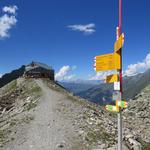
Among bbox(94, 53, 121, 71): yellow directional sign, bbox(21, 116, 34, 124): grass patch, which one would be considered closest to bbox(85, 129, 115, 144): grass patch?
bbox(21, 116, 34, 124): grass patch

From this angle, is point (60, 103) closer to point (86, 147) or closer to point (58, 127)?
point (58, 127)

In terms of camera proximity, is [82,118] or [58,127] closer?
[58,127]

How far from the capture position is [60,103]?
39.3 metres

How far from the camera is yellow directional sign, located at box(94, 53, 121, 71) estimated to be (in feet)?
38.1

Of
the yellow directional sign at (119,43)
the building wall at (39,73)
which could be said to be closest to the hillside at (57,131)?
the yellow directional sign at (119,43)

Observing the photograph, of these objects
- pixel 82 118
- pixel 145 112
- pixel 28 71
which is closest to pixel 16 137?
pixel 82 118

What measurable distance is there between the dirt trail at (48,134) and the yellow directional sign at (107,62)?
1161 centimetres

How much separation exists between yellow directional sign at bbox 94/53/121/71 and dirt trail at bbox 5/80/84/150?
1161 centimetres

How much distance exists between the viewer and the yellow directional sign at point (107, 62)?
1160 centimetres

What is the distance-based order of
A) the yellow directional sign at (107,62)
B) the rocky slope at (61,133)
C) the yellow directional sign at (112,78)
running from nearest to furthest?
the yellow directional sign at (107,62), the yellow directional sign at (112,78), the rocky slope at (61,133)

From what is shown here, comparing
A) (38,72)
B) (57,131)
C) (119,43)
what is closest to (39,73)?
(38,72)

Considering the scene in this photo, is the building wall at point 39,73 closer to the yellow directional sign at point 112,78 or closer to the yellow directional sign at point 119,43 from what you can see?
the yellow directional sign at point 112,78

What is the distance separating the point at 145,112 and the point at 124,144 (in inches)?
1476

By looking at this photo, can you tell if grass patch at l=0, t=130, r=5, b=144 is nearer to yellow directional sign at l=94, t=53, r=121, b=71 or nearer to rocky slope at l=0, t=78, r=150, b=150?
rocky slope at l=0, t=78, r=150, b=150
